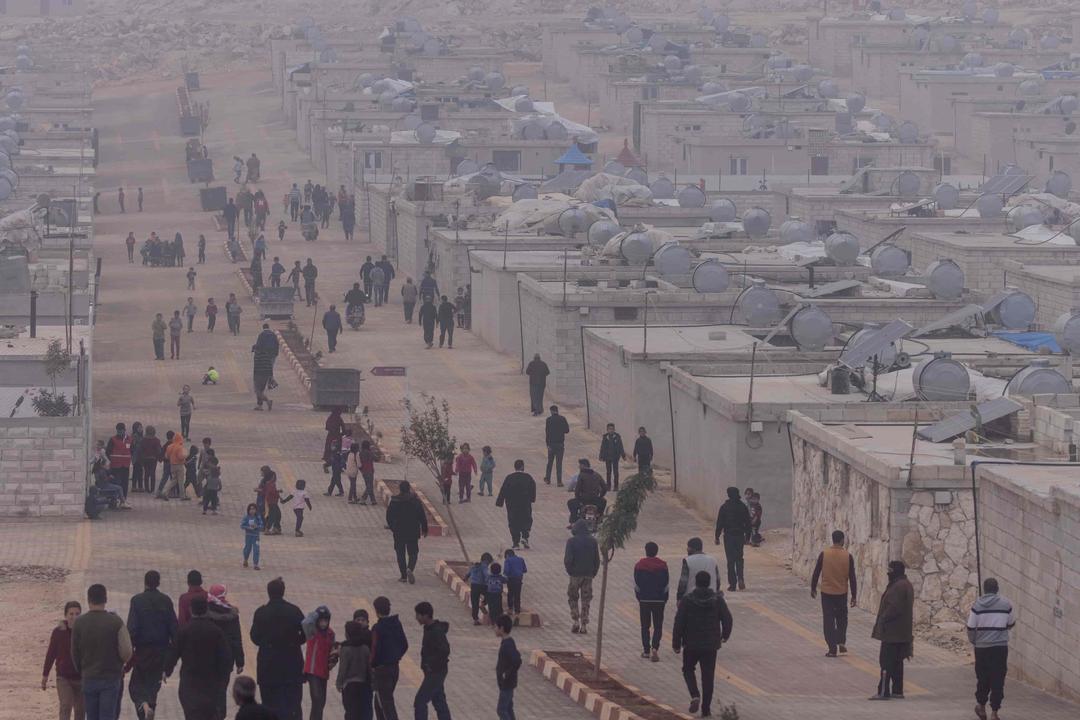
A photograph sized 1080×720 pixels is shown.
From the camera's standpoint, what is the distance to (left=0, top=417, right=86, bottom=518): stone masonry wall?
94.9 ft

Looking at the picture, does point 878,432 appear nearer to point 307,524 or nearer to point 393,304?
point 307,524

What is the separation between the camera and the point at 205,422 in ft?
126

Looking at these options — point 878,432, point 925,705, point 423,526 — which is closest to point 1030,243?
point 878,432

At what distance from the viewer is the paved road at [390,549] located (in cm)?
1975

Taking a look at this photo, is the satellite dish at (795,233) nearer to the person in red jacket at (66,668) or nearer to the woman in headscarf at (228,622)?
the woman in headscarf at (228,622)

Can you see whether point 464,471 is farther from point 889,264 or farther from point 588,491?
point 889,264

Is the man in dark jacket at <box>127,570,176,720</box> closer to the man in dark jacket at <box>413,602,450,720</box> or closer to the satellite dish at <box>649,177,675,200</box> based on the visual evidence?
the man in dark jacket at <box>413,602,450,720</box>

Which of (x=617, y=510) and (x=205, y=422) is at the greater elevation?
(x=617, y=510)


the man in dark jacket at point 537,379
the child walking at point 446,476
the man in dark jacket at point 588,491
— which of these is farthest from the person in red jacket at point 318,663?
the man in dark jacket at point 537,379

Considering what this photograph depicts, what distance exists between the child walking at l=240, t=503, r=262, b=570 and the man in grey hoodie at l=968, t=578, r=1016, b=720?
935cm

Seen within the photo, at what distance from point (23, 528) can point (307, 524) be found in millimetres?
3372

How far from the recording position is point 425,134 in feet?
238

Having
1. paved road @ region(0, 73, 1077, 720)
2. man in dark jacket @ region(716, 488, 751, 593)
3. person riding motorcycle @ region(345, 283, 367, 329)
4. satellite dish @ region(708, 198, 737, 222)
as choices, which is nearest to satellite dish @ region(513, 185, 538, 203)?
paved road @ region(0, 73, 1077, 720)

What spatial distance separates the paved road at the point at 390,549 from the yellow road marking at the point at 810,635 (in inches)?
1.4
